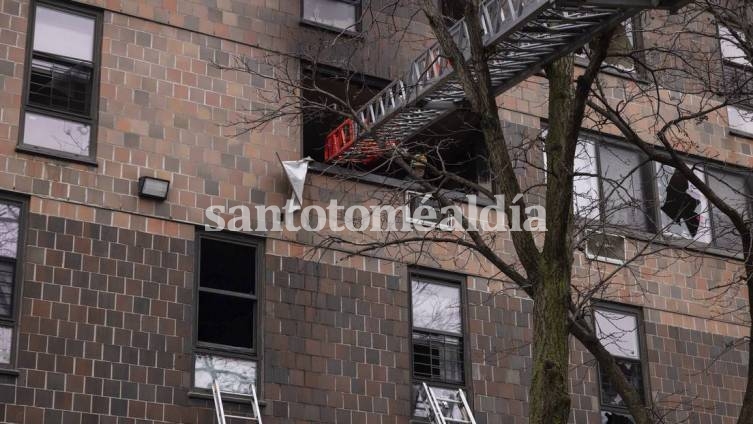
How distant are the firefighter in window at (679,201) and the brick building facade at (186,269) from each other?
3383 mm

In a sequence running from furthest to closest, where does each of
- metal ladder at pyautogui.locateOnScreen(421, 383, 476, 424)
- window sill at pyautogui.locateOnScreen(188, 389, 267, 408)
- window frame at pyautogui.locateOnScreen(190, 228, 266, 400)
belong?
A: metal ladder at pyautogui.locateOnScreen(421, 383, 476, 424), window frame at pyautogui.locateOnScreen(190, 228, 266, 400), window sill at pyautogui.locateOnScreen(188, 389, 267, 408)

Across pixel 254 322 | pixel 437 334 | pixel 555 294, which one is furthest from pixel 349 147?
pixel 555 294

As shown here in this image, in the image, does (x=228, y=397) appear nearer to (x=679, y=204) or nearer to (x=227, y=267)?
(x=227, y=267)

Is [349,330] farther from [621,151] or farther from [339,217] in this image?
[621,151]

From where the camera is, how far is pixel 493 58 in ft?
53.1

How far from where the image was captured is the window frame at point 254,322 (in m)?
17.1

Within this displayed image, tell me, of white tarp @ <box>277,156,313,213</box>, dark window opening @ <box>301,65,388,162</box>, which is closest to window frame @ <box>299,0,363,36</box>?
dark window opening @ <box>301,65,388,162</box>

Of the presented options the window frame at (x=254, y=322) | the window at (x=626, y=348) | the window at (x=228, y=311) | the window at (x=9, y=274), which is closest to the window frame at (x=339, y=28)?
the window frame at (x=254, y=322)

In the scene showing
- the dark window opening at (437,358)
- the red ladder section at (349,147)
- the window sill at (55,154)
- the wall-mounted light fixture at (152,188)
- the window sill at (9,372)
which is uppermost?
the red ladder section at (349,147)

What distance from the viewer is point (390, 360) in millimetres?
18438

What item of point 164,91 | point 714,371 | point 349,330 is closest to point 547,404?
point 349,330

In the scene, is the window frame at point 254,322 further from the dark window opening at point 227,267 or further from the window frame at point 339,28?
the window frame at point 339,28

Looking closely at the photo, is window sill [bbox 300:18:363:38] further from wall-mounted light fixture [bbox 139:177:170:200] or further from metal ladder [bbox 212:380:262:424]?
metal ladder [bbox 212:380:262:424]

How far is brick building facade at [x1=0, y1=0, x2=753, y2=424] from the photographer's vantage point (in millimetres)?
16297
